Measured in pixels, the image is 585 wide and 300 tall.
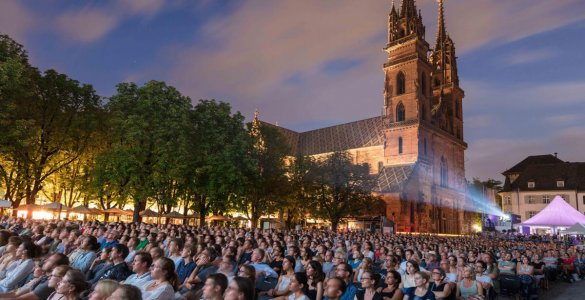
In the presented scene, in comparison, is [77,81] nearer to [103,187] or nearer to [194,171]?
[103,187]

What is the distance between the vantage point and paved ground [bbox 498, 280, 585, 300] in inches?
617

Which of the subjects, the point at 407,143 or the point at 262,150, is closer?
the point at 262,150

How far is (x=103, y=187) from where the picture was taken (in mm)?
32250

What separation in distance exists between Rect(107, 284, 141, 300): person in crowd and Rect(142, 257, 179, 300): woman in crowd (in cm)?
164

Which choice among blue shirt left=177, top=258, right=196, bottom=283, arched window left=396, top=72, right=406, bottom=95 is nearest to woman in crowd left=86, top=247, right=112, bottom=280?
blue shirt left=177, top=258, right=196, bottom=283

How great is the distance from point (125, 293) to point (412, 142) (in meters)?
58.7

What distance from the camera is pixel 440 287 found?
8477 millimetres

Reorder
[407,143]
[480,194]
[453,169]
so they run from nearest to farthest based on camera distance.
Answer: [407,143] → [453,169] → [480,194]

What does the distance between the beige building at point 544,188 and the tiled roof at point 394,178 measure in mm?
26358

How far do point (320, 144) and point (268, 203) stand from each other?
107 ft

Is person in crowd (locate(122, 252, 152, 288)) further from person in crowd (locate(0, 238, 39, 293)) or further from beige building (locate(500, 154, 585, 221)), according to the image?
beige building (locate(500, 154, 585, 221))

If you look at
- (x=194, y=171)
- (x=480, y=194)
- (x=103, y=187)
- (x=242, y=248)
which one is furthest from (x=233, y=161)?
(x=480, y=194)

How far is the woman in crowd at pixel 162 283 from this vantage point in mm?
5781

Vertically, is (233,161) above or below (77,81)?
below
